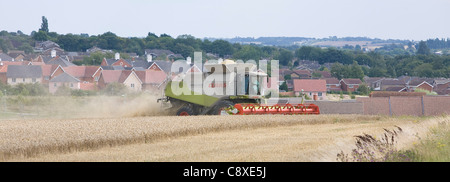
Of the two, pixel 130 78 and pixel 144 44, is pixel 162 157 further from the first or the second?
pixel 144 44

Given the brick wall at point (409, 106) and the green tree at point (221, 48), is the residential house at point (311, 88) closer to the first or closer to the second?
the brick wall at point (409, 106)

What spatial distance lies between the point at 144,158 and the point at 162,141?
4102 millimetres

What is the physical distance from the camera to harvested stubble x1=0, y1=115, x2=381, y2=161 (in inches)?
573

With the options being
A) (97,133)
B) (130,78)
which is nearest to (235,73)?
(97,133)

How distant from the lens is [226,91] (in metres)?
26.0

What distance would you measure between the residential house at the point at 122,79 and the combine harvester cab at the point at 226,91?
47059mm

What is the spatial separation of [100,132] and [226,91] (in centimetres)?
1010

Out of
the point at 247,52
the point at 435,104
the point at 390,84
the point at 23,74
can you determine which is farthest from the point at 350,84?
the point at 435,104

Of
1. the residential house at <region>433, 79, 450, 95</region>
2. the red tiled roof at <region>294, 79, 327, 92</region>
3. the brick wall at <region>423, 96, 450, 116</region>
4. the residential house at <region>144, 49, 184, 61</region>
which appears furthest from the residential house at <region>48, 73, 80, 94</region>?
the residential house at <region>144, 49, 184, 61</region>

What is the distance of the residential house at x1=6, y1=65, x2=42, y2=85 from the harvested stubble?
232ft

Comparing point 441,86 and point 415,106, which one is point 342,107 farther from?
point 441,86

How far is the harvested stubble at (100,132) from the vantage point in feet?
47.7

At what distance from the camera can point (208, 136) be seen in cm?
1802

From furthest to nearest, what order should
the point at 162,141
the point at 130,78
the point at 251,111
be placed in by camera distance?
the point at 130,78 → the point at 251,111 → the point at 162,141
